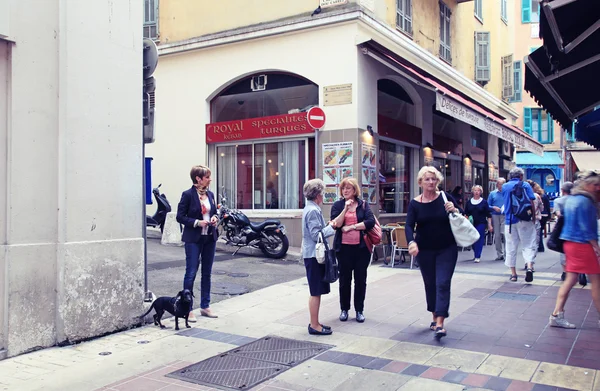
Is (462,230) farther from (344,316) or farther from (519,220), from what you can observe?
(519,220)

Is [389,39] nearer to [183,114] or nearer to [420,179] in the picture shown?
[183,114]

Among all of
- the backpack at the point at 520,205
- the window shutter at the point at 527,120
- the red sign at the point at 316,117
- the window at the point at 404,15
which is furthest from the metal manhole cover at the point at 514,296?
the window shutter at the point at 527,120

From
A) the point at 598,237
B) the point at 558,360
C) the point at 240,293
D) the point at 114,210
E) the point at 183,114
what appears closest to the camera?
the point at 558,360

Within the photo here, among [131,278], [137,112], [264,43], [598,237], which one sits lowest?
[131,278]

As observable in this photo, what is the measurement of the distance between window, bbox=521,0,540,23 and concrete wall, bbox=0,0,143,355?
103 feet

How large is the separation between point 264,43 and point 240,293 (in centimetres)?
738

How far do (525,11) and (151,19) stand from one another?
2504cm

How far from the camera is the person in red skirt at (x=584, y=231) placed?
213 inches

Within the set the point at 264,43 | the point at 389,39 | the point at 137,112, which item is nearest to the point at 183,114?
the point at 264,43

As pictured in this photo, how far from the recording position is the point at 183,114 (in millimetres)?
14742

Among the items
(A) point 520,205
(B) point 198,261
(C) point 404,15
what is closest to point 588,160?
(C) point 404,15

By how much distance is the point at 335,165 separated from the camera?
12148 mm

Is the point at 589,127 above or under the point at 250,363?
above

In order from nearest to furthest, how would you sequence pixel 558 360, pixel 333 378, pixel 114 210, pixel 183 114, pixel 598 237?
1. pixel 333 378
2. pixel 558 360
3. pixel 598 237
4. pixel 114 210
5. pixel 183 114
